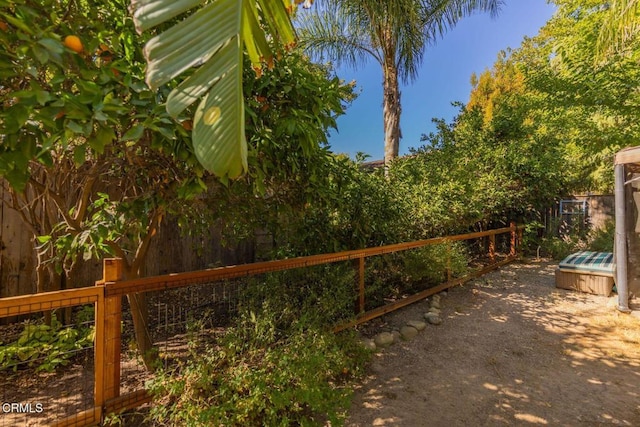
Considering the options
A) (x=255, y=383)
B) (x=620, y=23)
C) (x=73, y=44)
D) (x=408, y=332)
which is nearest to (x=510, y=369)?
(x=408, y=332)

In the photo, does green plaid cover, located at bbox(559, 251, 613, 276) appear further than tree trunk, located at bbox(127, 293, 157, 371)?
Yes

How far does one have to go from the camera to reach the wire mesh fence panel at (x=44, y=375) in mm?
2105

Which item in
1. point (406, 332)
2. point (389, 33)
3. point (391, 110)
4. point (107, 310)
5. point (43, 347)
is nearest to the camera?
point (107, 310)

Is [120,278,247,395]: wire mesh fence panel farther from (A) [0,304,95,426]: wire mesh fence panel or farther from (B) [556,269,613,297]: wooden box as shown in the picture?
(B) [556,269,613,297]: wooden box

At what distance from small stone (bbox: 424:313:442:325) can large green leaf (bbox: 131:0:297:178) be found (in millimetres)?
4120

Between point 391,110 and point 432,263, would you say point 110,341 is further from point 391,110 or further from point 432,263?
point 391,110

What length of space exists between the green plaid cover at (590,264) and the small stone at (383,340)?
4.19 meters

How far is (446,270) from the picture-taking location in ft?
17.5

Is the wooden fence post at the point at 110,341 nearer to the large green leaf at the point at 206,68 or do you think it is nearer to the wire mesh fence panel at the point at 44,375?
the wire mesh fence panel at the point at 44,375

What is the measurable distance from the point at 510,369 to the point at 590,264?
12.7 ft

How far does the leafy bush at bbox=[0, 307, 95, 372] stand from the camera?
2.46 metres

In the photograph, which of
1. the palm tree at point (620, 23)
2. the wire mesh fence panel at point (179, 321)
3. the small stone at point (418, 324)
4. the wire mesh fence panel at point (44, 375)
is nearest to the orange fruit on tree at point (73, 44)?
the wire mesh fence panel at point (179, 321)

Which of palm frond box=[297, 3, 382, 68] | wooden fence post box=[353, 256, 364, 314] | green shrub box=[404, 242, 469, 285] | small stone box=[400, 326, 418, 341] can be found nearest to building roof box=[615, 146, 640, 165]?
green shrub box=[404, 242, 469, 285]

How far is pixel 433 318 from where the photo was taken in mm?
4215
